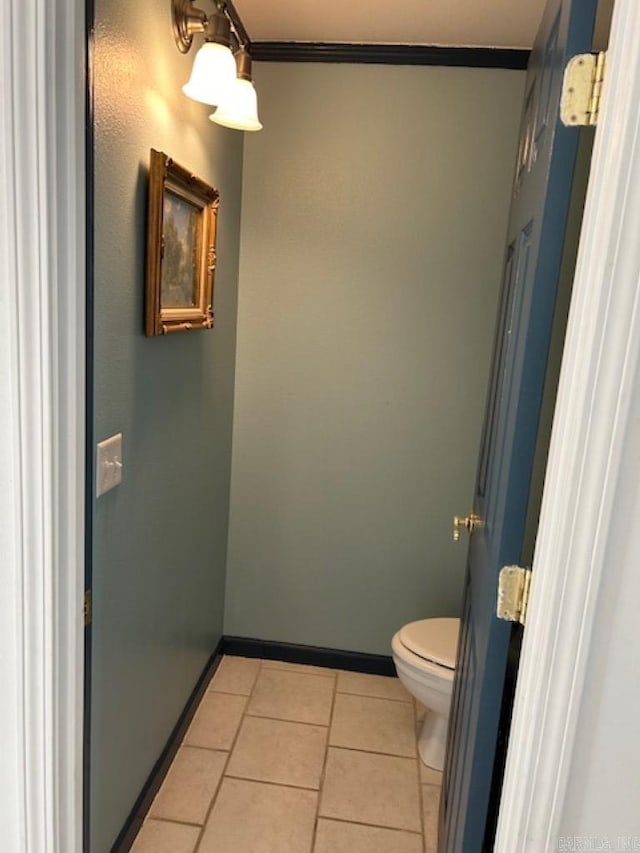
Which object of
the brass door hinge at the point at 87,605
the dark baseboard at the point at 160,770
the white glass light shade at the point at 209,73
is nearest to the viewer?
the brass door hinge at the point at 87,605

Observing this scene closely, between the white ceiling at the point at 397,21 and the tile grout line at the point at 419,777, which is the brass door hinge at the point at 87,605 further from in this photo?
the white ceiling at the point at 397,21

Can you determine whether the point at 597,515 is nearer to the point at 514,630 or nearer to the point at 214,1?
the point at 514,630

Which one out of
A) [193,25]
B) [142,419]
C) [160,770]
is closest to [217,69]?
[193,25]

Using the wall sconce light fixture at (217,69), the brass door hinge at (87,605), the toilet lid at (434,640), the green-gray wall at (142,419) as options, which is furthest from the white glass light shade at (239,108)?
the toilet lid at (434,640)

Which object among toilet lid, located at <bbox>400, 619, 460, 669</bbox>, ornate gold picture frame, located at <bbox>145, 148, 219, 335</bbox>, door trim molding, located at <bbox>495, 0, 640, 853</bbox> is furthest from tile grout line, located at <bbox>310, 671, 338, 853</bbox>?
ornate gold picture frame, located at <bbox>145, 148, 219, 335</bbox>

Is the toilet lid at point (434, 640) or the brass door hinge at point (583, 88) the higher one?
the brass door hinge at point (583, 88)

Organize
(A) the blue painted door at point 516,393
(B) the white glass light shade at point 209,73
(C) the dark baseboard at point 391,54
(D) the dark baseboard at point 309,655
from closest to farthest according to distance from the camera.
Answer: (A) the blue painted door at point 516,393 → (B) the white glass light shade at point 209,73 → (C) the dark baseboard at point 391,54 → (D) the dark baseboard at point 309,655

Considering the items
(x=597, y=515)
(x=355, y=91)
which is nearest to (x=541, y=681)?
(x=597, y=515)

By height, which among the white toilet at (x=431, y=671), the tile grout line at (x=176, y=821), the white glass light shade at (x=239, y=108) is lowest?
the tile grout line at (x=176, y=821)

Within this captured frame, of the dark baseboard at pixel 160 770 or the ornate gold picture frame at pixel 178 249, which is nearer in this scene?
the ornate gold picture frame at pixel 178 249

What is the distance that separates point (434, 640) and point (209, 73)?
1.80 metres

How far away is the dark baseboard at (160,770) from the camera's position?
1.68 meters

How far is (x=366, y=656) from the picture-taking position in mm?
2623

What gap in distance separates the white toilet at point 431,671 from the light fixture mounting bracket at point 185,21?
1.89 metres
